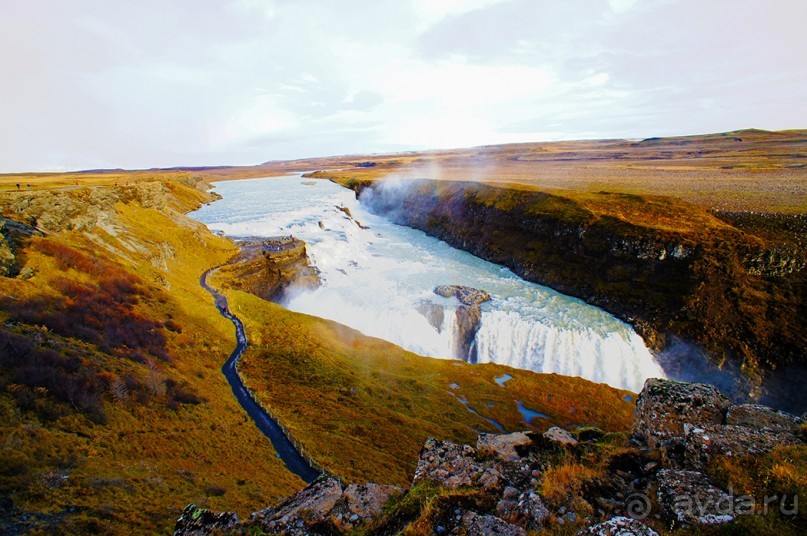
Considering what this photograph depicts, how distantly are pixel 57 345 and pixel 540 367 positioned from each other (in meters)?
39.9

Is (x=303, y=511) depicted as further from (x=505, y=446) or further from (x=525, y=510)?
(x=505, y=446)

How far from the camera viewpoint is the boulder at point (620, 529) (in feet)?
18.5

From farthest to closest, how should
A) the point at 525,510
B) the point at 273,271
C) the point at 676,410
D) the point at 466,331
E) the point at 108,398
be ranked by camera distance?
1. the point at 273,271
2. the point at 466,331
3. the point at 108,398
4. the point at 676,410
5. the point at 525,510

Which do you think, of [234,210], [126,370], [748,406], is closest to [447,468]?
[748,406]

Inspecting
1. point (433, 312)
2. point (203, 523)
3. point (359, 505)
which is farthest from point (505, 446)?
point (433, 312)

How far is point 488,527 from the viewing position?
7.02 metres

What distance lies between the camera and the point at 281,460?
19.8 meters

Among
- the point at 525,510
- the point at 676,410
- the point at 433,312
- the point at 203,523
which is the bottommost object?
the point at 433,312

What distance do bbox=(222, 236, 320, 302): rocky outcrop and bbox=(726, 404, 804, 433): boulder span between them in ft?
149

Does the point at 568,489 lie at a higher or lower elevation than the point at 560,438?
higher

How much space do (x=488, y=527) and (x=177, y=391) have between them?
20.8 meters

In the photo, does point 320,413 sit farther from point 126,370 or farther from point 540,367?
point 540,367

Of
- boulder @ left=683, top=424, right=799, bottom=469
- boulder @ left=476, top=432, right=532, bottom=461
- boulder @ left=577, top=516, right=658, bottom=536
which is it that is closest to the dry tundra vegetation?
boulder @ left=683, top=424, right=799, bottom=469

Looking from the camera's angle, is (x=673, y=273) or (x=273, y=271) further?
(x=273, y=271)
